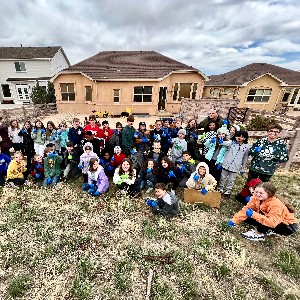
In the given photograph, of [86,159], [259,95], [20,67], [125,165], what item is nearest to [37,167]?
[86,159]

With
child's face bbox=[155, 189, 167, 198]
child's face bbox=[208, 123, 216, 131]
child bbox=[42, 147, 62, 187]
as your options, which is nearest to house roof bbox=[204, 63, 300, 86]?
child's face bbox=[208, 123, 216, 131]

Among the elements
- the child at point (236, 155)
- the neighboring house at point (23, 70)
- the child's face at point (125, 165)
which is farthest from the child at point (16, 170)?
the neighboring house at point (23, 70)

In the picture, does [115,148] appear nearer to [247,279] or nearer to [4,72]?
[247,279]

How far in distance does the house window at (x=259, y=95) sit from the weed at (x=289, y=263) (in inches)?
845

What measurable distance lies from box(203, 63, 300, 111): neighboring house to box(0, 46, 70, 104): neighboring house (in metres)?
20.3

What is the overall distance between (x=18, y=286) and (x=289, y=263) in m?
4.71

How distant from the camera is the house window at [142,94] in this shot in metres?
17.6

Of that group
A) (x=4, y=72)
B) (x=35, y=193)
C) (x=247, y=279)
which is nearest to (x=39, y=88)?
(x=4, y=72)

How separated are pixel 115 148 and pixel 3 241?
3372mm

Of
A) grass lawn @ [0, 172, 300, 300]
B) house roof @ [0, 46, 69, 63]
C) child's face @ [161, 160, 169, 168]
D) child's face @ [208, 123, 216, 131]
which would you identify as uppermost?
house roof @ [0, 46, 69, 63]

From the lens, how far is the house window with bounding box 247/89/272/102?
71.8 ft

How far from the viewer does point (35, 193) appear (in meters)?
5.66

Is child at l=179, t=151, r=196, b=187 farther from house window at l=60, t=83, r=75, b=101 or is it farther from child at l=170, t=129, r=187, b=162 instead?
house window at l=60, t=83, r=75, b=101

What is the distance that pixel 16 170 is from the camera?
5930mm
